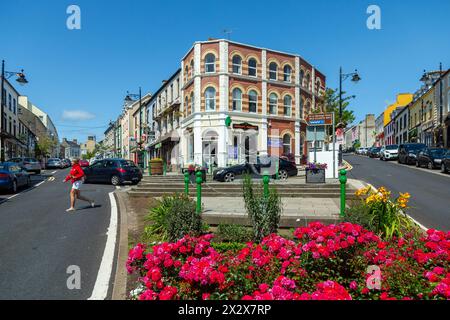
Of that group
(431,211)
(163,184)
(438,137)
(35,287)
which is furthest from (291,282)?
(438,137)

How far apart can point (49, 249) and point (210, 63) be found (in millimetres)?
24672

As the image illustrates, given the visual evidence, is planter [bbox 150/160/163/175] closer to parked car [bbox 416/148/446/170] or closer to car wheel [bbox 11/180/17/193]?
car wheel [bbox 11/180/17/193]

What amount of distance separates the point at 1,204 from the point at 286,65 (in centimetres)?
2603

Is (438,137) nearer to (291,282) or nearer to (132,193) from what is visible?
(132,193)

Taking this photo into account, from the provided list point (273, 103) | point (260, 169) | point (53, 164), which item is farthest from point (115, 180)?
point (53, 164)

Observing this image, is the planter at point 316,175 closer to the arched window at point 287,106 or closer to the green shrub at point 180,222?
the green shrub at point 180,222

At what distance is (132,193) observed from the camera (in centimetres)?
1346

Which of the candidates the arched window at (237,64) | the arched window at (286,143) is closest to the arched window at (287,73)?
the arched window at (237,64)

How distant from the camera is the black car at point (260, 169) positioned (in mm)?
17969

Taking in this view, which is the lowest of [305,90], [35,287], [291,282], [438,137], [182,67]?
[35,287]

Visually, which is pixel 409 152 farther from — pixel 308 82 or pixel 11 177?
pixel 11 177

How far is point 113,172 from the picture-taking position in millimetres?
19594

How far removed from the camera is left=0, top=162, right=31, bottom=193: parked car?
15672 millimetres
